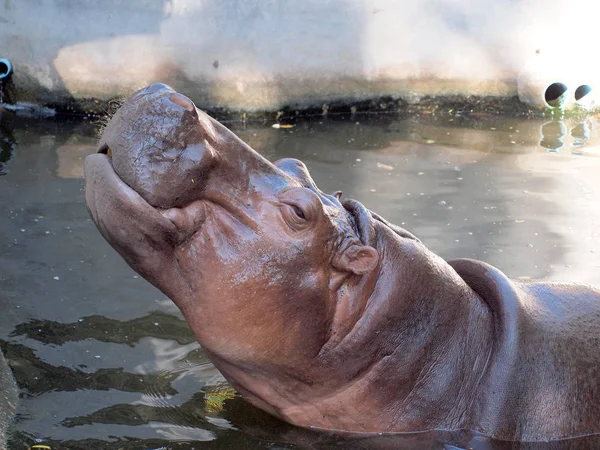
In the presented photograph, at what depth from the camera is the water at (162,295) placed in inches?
131

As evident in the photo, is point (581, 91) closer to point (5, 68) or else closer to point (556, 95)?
point (556, 95)

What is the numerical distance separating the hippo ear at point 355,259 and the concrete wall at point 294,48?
7086mm

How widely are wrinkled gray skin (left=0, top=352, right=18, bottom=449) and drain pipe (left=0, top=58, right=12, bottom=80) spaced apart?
21.3ft

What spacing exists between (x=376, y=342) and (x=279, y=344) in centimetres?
35

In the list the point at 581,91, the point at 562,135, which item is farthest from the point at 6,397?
the point at 581,91

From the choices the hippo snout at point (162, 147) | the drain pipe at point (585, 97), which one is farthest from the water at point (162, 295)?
the hippo snout at point (162, 147)

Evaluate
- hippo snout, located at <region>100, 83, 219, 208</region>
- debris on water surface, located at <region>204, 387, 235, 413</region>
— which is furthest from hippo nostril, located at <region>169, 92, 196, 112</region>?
debris on water surface, located at <region>204, 387, 235, 413</region>

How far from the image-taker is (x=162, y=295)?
4688 millimetres

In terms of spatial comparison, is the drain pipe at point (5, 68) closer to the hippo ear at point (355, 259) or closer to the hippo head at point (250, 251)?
the hippo head at point (250, 251)

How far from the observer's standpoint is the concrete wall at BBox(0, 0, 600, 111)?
9.51 m

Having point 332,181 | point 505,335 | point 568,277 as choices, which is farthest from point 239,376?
point 332,181

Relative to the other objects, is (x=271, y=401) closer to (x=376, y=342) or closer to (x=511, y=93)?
(x=376, y=342)

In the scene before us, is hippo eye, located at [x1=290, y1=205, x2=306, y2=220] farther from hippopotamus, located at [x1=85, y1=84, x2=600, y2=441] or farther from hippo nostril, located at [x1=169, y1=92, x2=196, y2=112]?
hippo nostril, located at [x1=169, y1=92, x2=196, y2=112]

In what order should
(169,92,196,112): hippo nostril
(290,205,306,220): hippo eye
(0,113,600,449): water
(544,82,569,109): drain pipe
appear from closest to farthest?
(169,92,196,112): hippo nostril
(290,205,306,220): hippo eye
(0,113,600,449): water
(544,82,569,109): drain pipe
